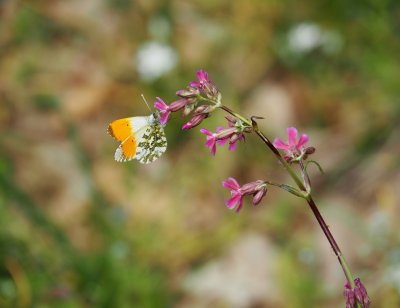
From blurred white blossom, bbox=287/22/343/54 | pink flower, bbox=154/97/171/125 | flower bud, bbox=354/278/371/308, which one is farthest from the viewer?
blurred white blossom, bbox=287/22/343/54

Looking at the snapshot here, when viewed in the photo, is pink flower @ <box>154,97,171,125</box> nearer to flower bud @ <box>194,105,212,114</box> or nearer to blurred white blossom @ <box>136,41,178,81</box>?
flower bud @ <box>194,105,212,114</box>

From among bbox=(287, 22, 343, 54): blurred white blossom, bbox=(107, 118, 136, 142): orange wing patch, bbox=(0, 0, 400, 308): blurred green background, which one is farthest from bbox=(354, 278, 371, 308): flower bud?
bbox=(287, 22, 343, 54): blurred white blossom

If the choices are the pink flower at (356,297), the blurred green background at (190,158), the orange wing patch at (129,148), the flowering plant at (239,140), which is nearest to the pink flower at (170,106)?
the flowering plant at (239,140)

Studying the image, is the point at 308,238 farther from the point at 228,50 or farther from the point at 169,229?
the point at 228,50

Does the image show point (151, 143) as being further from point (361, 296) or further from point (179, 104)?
point (361, 296)

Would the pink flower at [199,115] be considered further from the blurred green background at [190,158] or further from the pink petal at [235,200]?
the blurred green background at [190,158]

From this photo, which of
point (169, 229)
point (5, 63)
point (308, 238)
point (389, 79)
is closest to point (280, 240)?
point (308, 238)
